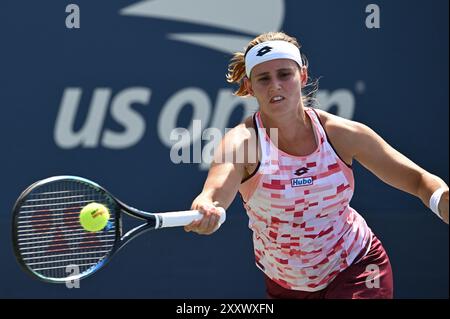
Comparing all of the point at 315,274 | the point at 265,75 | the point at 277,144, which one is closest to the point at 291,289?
the point at 315,274

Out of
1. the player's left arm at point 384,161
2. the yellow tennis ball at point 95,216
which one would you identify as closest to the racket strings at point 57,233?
the yellow tennis ball at point 95,216

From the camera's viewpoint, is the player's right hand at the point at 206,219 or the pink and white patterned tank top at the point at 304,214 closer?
the player's right hand at the point at 206,219

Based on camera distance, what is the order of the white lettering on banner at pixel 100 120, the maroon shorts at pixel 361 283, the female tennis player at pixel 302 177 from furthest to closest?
the white lettering on banner at pixel 100 120, the maroon shorts at pixel 361 283, the female tennis player at pixel 302 177

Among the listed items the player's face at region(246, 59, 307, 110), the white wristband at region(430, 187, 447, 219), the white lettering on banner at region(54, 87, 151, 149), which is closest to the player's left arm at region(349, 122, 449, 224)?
the white wristband at region(430, 187, 447, 219)

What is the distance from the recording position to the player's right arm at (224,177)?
9.93 ft

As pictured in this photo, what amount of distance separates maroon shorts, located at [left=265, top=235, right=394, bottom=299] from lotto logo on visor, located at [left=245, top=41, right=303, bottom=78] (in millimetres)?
825

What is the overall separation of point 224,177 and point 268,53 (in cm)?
53

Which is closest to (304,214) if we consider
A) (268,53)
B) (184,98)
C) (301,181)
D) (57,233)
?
(301,181)

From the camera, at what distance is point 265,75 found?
3400 millimetres

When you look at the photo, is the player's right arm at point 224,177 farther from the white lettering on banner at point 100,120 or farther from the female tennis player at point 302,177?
the white lettering on banner at point 100,120

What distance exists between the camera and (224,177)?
3.20m

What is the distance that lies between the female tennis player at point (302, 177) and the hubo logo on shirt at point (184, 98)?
155 cm

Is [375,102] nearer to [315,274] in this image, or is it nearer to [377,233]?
[377,233]

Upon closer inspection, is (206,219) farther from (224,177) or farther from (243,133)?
(243,133)
